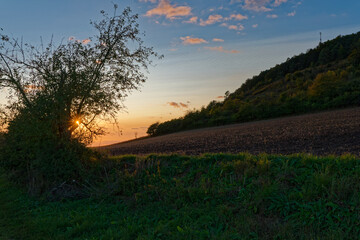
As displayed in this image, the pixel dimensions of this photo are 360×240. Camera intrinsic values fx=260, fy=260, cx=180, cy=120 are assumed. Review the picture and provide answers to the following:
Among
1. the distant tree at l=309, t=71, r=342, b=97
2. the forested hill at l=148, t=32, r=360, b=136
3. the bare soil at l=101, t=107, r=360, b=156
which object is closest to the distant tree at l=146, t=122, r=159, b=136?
the forested hill at l=148, t=32, r=360, b=136

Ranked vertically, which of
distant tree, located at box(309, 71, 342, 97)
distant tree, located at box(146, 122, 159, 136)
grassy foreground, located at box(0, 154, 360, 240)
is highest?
distant tree, located at box(309, 71, 342, 97)

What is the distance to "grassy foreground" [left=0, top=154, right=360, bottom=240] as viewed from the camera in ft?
20.5

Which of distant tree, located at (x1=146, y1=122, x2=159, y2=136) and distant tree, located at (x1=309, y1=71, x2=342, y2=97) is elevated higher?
distant tree, located at (x1=309, y1=71, x2=342, y2=97)

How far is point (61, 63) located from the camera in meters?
13.2

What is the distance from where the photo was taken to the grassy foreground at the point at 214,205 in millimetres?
6238

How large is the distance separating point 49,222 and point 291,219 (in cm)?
696

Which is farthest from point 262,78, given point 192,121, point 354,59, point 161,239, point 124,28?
point 161,239

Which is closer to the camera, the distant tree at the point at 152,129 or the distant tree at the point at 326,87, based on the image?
the distant tree at the point at 326,87

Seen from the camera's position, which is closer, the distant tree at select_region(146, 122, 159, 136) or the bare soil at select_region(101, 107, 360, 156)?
the bare soil at select_region(101, 107, 360, 156)

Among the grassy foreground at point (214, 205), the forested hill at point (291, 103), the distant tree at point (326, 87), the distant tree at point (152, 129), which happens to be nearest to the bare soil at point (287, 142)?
the grassy foreground at point (214, 205)

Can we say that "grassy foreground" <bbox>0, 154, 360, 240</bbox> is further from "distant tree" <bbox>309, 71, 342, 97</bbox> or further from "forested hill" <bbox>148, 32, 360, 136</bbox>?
"distant tree" <bbox>309, 71, 342, 97</bbox>

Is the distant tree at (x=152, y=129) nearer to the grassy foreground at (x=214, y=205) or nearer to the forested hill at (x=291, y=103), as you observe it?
the forested hill at (x=291, y=103)

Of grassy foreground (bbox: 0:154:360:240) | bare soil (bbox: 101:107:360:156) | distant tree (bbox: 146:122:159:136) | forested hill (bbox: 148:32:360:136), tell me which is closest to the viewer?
grassy foreground (bbox: 0:154:360:240)

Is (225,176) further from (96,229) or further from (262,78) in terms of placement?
(262,78)
